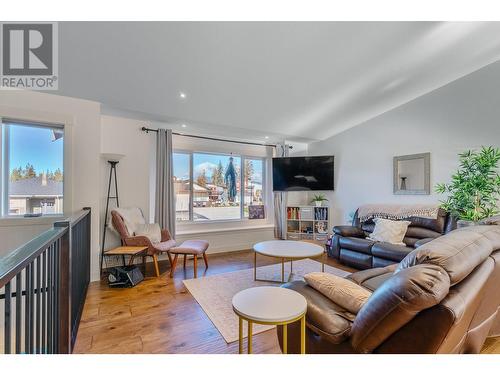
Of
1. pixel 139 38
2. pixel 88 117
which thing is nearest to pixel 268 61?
pixel 139 38

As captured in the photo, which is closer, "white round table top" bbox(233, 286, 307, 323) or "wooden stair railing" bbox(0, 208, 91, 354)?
"wooden stair railing" bbox(0, 208, 91, 354)

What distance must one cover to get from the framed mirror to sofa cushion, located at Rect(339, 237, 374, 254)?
1.21 meters

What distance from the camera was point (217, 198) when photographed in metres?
4.98

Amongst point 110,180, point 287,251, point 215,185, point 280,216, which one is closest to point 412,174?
point 280,216

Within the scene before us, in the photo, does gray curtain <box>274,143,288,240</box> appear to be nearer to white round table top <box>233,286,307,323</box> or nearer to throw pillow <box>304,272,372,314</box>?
Answer: throw pillow <box>304,272,372,314</box>

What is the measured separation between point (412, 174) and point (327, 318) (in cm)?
360

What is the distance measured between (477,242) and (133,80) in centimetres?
323

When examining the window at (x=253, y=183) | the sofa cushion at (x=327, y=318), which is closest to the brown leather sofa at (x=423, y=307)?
the sofa cushion at (x=327, y=318)

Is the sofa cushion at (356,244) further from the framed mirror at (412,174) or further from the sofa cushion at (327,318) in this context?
the sofa cushion at (327,318)

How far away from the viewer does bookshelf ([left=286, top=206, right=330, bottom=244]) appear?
5059mm

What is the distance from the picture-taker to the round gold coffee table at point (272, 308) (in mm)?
1191

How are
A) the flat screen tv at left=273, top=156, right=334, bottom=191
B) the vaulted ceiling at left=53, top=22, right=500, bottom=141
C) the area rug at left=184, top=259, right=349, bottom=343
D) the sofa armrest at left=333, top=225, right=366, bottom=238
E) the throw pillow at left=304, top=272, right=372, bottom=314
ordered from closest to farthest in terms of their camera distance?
the throw pillow at left=304, top=272, right=372, bottom=314 < the area rug at left=184, top=259, right=349, bottom=343 < the vaulted ceiling at left=53, top=22, right=500, bottom=141 < the sofa armrest at left=333, top=225, right=366, bottom=238 < the flat screen tv at left=273, top=156, right=334, bottom=191

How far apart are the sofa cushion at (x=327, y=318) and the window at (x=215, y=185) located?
11.6 feet

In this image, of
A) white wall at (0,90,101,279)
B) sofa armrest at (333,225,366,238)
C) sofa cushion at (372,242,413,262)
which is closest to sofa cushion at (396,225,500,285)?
sofa cushion at (372,242,413,262)
